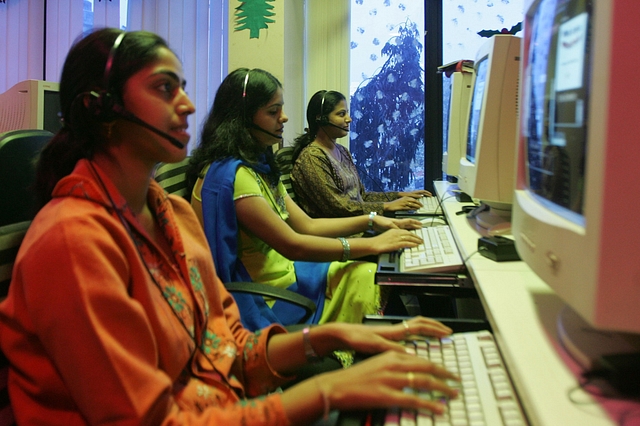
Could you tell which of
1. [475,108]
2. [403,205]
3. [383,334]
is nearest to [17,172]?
[383,334]

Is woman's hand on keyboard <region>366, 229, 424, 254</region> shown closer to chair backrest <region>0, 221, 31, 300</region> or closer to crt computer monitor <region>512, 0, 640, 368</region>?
crt computer monitor <region>512, 0, 640, 368</region>

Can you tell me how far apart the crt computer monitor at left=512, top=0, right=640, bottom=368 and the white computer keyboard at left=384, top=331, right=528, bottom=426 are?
0.10 meters

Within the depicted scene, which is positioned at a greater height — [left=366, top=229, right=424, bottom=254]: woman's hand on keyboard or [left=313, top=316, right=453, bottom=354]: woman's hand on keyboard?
[left=366, top=229, right=424, bottom=254]: woman's hand on keyboard

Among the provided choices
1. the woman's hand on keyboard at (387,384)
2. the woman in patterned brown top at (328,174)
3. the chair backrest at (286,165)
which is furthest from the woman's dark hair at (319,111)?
the woman's hand on keyboard at (387,384)

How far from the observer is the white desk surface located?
0.51 meters

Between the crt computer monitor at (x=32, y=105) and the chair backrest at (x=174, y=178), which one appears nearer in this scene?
the chair backrest at (x=174, y=178)

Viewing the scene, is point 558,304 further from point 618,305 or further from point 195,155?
point 195,155

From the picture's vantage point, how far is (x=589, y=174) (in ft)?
1.69

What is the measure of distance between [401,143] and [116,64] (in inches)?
111

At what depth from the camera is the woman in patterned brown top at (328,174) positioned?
7.77 ft

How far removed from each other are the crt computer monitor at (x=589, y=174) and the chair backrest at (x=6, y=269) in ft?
2.28

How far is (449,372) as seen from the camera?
2.13 feet

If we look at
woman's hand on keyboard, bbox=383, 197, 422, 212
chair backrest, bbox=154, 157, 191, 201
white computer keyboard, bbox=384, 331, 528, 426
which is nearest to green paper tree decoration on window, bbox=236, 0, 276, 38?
woman's hand on keyboard, bbox=383, 197, 422, 212

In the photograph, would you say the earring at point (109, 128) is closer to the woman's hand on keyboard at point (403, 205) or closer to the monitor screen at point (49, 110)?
the monitor screen at point (49, 110)
